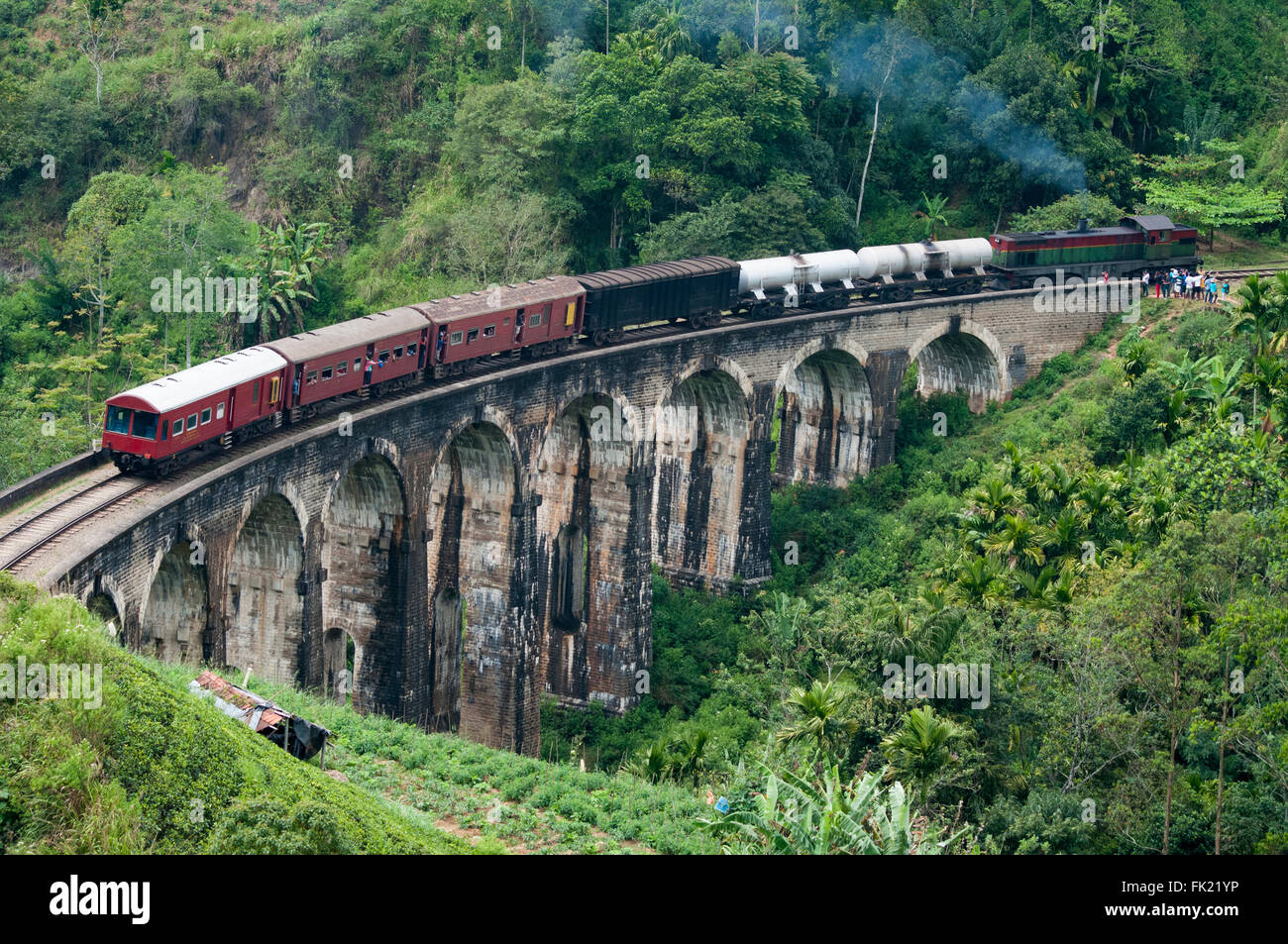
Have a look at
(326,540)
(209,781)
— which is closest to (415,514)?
(326,540)

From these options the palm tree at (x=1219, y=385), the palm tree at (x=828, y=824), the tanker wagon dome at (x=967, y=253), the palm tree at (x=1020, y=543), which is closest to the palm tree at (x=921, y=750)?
the palm tree at (x=828, y=824)

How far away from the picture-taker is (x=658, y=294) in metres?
56.8

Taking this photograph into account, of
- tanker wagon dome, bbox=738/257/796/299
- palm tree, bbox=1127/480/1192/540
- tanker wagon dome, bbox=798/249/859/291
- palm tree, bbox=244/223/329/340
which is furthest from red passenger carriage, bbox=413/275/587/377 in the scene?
palm tree, bbox=244/223/329/340

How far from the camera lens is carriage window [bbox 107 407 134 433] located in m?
37.7

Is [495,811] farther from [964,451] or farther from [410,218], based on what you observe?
[410,218]

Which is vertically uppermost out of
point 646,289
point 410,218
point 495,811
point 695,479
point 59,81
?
point 59,81

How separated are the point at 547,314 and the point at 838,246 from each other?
27.7m

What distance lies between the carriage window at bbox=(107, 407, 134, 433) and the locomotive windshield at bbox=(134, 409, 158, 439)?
214mm

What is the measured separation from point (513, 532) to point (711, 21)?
3650 cm

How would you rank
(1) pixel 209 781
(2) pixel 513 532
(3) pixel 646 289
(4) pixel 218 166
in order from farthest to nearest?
1. (4) pixel 218 166
2. (3) pixel 646 289
3. (2) pixel 513 532
4. (1) pixel 209 781

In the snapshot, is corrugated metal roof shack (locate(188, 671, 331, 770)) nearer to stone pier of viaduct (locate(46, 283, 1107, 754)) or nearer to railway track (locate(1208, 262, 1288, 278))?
stone pier of viaduct (locate(46, 283, 1107, 754))

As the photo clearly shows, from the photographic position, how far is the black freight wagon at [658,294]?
54.7m

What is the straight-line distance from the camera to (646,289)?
56.2 meters

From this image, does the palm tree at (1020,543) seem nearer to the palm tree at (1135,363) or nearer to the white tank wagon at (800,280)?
the palm tree at (1135,363)
